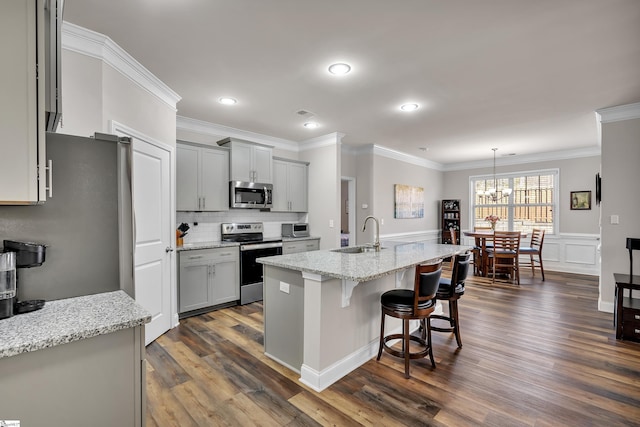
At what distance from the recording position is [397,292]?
2.66 metres

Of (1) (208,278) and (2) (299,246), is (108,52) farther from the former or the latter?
(2) (299,246)

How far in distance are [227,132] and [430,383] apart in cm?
428

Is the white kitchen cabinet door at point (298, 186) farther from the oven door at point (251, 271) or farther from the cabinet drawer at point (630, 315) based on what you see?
the cabinet drawer at point (630, 315)

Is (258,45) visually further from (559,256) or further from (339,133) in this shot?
(559,256)

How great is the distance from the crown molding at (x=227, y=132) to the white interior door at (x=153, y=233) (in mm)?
1126

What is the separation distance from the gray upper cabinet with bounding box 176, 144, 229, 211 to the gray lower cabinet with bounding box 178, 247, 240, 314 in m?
0.69

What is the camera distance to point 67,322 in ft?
4.05

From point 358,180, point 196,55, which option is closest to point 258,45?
point 196,55

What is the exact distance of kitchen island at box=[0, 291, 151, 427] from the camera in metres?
1.07

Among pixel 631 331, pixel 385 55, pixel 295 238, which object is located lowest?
pixel 631 331

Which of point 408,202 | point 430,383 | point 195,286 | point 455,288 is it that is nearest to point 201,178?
point 195,286

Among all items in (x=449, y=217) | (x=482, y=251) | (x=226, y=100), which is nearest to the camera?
(x=226, y=100)

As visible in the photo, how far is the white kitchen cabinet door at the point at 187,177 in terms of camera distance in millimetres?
4027

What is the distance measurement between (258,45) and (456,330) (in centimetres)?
313
